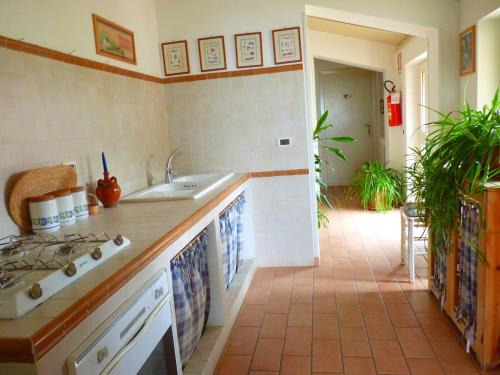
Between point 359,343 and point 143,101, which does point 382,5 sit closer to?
point 143,101

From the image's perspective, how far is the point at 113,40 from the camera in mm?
2668

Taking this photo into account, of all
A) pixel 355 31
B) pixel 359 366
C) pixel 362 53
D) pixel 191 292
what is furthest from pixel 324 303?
pixel 362 53

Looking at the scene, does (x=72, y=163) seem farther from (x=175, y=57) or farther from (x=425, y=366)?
(x=425, y=366)

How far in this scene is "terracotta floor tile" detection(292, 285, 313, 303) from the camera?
115 inches

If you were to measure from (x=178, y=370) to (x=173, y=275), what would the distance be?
1.26 ft

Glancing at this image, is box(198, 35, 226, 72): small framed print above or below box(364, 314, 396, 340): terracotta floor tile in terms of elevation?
above

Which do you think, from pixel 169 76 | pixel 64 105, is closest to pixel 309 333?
pixel 64 105

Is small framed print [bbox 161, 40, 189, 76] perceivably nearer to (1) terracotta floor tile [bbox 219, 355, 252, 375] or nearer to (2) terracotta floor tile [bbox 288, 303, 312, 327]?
(2) terracotta floor tile [bbox 288, 303, 312, 327]

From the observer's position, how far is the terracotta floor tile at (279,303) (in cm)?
279

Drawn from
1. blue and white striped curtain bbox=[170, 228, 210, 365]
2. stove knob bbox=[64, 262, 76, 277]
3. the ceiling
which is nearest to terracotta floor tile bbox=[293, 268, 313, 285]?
Answer: blue and white striped curtain bbox=[170, 228, 210, 365]

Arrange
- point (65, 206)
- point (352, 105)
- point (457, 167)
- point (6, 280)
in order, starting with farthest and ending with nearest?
1. point (352, 105)
2. point (457, 167)
3. point (65, 206)
4. point (6, 280)

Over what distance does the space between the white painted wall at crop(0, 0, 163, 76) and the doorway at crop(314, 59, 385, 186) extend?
4.29 m

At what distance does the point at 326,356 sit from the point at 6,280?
1.68 metres

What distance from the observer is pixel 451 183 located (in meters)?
2.07
